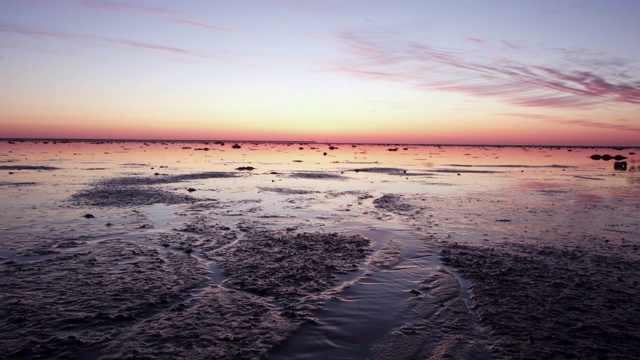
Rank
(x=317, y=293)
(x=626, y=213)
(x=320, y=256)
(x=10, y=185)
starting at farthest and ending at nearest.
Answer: (x=10, y=185), (x=626, y=213), (x=320, y=256), (x=317, y=293)

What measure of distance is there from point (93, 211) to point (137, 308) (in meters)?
11.0

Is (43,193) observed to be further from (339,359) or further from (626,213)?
(626,213)

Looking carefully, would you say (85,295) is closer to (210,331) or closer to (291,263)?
(210,331)

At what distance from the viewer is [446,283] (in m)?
8.97

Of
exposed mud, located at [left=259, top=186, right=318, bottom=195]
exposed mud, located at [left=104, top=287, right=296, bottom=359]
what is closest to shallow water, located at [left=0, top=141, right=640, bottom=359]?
exposed mud, located at [left=104, top=287, right=296, bottom=359]

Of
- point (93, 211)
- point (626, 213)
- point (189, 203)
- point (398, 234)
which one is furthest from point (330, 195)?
point (626, 213)

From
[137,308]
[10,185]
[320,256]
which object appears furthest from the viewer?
[10,185]

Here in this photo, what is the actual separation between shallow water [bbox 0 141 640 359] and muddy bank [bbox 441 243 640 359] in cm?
10

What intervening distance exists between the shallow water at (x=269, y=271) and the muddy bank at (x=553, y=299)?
0.10 meters

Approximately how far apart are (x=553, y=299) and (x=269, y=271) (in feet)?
20.0

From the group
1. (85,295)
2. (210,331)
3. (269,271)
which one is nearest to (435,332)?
(210,331)

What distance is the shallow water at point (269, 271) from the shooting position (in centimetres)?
608

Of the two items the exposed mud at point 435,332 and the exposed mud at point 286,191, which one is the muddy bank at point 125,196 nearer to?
the exposed mud at point 286,191

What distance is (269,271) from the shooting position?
947 centimetres
